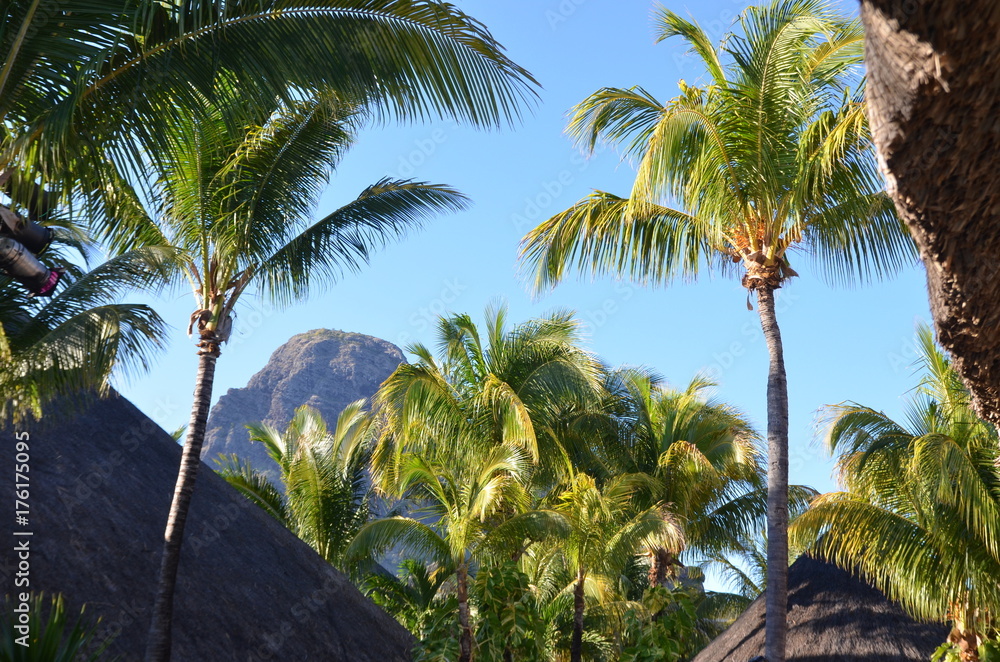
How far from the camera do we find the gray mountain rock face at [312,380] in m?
100

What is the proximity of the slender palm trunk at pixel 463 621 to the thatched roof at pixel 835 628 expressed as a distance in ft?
14.3

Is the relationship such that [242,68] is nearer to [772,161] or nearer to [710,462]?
[772,161]

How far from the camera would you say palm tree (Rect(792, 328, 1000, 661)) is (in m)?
8.98

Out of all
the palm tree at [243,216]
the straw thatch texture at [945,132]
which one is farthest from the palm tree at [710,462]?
the straw thatch texture at [945,132]

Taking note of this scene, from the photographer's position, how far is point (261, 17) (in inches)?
179

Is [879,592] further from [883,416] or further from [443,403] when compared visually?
[443,403]

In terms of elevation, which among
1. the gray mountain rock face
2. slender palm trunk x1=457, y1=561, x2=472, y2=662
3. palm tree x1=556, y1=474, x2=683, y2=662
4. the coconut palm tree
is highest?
the gray mountain rock face

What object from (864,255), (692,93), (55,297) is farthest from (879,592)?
(55,297)

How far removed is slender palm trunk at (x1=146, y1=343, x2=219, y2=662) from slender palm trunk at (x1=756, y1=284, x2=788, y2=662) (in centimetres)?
542

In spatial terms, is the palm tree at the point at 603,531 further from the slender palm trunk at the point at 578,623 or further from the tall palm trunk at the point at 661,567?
the tall palm trunk at the point at 661,567

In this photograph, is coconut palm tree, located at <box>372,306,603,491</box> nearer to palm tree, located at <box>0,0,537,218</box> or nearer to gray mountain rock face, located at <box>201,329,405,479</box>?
palm tree, located at <box>0,0,537,218</box>

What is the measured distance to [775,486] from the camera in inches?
324

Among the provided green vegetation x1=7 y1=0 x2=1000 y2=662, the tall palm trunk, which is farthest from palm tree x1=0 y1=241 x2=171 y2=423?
the tall palm trunk

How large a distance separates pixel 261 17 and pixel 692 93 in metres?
6.06
